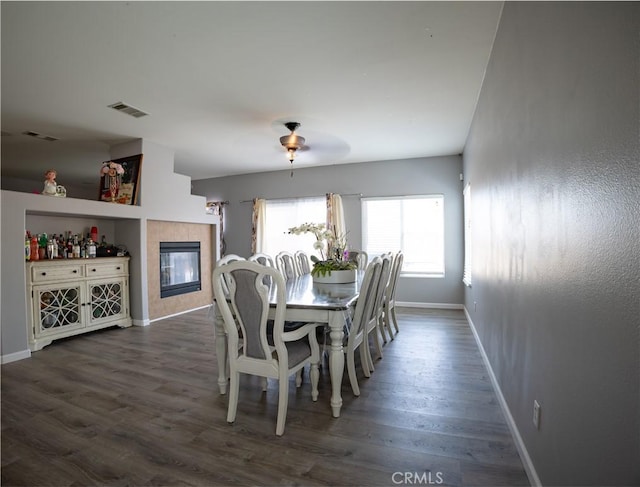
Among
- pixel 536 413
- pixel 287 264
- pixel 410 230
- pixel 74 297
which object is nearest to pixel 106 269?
pixel 74 297

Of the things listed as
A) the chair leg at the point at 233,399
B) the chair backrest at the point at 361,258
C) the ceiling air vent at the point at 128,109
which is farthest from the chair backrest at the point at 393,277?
the ceiling air vent at the point at 128,109

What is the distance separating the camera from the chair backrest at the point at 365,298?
242 centimetres

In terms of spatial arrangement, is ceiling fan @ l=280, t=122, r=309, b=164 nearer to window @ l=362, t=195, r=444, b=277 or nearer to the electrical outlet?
window @ l=362, t=195, r=444, b=277

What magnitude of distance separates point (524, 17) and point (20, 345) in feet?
17.0

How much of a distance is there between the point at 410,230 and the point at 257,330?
447 cm

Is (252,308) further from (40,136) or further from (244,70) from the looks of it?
(40,136)

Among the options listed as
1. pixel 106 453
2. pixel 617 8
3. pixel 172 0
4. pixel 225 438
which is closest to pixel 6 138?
pixel 172 0

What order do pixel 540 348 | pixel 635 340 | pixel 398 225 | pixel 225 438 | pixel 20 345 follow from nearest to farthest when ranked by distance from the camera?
pixel 635 340 < pixel 540 348 < pixel 225 438 < pixel 20 345 < pixel 398 225

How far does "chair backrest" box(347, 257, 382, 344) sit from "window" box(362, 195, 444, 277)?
344cm

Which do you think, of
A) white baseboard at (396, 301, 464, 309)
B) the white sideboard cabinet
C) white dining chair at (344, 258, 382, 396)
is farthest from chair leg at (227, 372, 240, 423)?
white baseboard at (396, 301, 464, 309)

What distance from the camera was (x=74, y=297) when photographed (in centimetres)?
416

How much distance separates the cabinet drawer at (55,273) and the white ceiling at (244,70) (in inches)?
69.8

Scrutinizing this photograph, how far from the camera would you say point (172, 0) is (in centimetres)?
199

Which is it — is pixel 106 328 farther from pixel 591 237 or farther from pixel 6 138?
pixel 591 237
